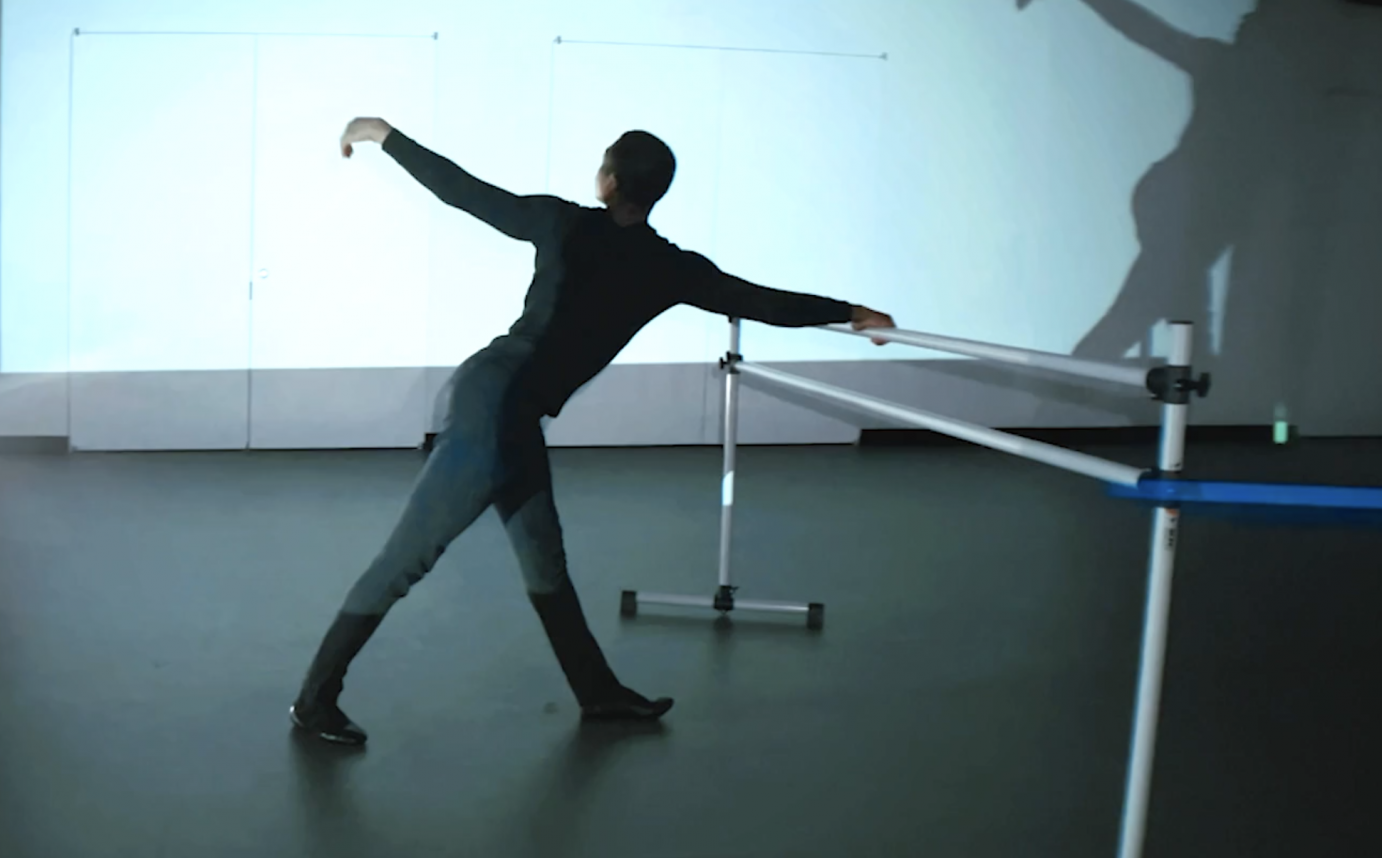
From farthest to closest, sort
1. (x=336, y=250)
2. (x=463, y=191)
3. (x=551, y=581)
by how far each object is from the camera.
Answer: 1. (x=336, y=250)
2. (x=551, y=581)
3. (x=463, y=191)

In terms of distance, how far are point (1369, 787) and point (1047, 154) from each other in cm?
479

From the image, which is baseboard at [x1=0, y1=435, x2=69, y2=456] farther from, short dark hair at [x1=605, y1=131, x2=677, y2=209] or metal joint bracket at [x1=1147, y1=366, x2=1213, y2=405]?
metal joint bracket at [x1=1147, y1=366, x2=1213, y2=405]

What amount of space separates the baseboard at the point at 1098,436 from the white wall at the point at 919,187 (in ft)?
0.27

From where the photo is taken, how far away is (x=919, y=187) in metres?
6.54

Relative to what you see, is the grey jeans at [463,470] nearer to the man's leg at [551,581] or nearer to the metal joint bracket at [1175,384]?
the man's leg at [551,581]

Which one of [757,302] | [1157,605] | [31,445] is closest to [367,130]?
[757,302]

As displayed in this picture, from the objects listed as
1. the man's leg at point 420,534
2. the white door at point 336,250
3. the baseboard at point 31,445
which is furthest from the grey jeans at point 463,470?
the baseboard at point 31,445

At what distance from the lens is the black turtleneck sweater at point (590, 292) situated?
2393mm

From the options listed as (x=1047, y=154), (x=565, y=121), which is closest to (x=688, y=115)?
(x=565, y=121)

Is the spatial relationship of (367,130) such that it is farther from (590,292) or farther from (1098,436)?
(1098,436)

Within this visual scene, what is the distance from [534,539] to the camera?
2508mm

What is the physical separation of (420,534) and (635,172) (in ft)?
2.46

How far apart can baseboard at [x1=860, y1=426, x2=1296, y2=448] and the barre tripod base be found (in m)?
3.12

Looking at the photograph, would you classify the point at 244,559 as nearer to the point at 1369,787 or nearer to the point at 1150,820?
the point at 1150,820
